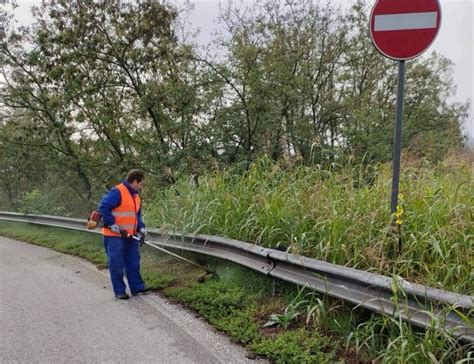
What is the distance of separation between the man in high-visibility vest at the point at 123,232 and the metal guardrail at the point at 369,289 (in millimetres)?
1154

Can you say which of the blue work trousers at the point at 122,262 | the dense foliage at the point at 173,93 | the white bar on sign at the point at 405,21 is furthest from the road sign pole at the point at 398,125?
the dense foliage at the point at 173,93

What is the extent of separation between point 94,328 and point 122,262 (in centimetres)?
126

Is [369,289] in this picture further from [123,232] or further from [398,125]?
[123,232]

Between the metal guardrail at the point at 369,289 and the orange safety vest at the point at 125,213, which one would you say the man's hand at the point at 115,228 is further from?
the metal guardrail at the point at 369,289

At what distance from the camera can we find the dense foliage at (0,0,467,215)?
12.9 m

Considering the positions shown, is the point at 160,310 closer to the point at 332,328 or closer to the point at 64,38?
the point at 332,328

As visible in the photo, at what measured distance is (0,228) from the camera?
1300cm

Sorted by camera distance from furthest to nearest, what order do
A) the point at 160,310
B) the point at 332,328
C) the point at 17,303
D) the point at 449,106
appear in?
the point at 449,106 < the point at 17,303 < the point at 160,310 < the point at 332,328

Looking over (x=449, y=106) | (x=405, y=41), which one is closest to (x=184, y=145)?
(x=405, y=41)

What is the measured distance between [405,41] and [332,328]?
2643 millimetres

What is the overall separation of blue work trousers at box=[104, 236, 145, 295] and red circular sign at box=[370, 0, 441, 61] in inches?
153

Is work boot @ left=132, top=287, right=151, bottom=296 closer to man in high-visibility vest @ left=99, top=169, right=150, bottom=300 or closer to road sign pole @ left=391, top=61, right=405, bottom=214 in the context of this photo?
man in high-visibility vest @ left=99, top=169, right=150, bottom=300

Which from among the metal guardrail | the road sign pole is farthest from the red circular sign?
the metal guardrail

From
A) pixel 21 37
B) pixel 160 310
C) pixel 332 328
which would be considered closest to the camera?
pixel 332 328
